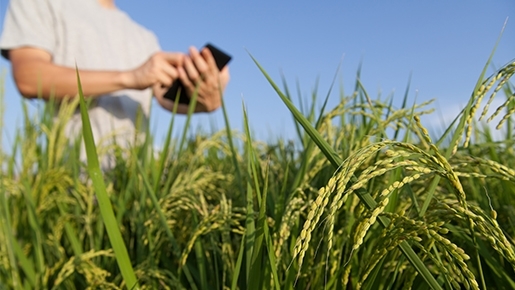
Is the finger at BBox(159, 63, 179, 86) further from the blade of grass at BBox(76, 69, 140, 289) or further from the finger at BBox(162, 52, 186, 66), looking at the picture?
the blade of grass at BBox(76, 69, 140, 289)

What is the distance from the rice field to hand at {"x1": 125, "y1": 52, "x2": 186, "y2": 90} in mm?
533

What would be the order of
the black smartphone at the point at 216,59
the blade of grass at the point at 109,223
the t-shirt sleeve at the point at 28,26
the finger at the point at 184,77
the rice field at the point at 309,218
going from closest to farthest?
the rice field at the point at 309,218 < the blade of grass at the point at 109,223 < the black smartphone at the point at 216,59 < the finger at the point at 184,77 < the t-shirt sleeve at the point at 28,26

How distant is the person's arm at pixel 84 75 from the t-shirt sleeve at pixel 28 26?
0.04 m

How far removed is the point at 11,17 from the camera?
7.46 feet

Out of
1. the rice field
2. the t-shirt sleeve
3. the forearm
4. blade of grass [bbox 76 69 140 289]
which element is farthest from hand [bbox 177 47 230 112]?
blade of grass [bbox 76 69 140 289]

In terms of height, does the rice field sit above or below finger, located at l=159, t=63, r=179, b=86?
below

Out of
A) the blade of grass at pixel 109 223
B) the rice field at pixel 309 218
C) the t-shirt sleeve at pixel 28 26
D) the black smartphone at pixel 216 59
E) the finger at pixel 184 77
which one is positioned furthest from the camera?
the t-shirt sleeve at pixel 28 26

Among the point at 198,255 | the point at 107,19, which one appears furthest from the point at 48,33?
the point at 198,255

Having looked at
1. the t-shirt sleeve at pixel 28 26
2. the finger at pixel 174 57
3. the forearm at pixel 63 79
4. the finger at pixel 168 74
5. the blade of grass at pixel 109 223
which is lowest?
the blade of grass at pixel 109 223

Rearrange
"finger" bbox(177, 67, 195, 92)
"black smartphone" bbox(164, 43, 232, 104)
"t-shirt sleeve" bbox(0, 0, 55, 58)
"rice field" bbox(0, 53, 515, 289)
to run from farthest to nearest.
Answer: "t-shirt sleeve" bbox(0, 0, 55, 58)
"finger" bbox(177, 67, 195, 92)
"black smartphone" bbox(164, 43, 232, 104)
"rice field" bbox(0, 53, 515, 289)

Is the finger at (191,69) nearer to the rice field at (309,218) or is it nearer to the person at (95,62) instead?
the person at (95,62)

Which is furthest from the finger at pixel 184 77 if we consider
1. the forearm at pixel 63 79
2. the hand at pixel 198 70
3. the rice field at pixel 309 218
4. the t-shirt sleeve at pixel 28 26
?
the t-shirt sleeve at pixel 28 26

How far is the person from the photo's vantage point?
78.5 inches

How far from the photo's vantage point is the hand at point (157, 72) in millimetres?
1943
